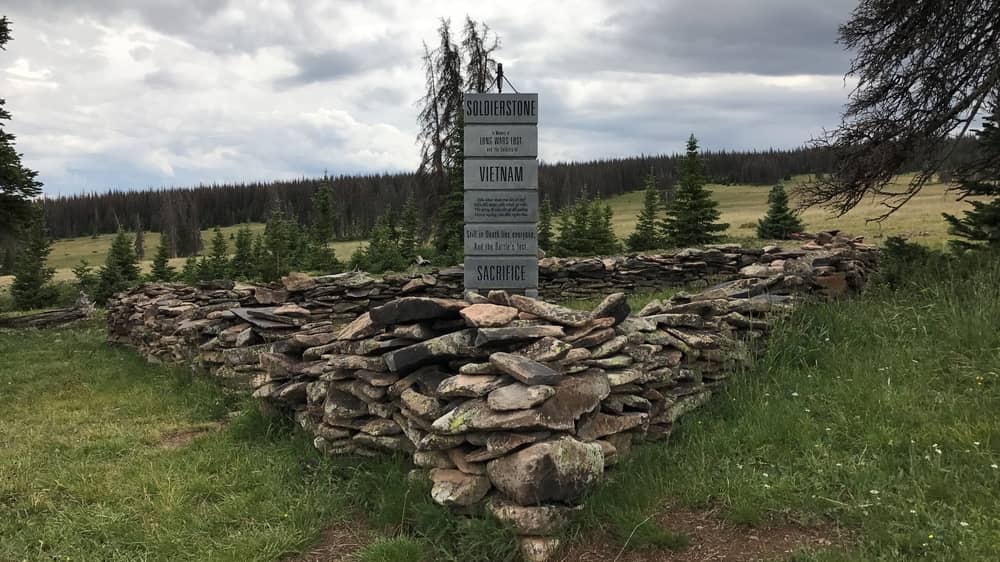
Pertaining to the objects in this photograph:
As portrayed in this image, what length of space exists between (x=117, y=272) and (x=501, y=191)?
1114 inches

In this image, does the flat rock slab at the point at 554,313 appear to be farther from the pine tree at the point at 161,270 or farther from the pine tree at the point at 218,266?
the pine tree at the point at 161,270

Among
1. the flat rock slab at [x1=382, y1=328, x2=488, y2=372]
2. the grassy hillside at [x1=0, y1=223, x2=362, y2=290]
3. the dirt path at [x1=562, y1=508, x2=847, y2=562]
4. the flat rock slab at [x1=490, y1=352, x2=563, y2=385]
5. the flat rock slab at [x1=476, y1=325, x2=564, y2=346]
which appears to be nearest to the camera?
the dirt path at [x1=562, y1=508, x2=847, y2=562]

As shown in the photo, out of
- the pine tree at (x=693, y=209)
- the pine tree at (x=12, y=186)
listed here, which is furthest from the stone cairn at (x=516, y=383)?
the pine tree at (x=693, y=209)

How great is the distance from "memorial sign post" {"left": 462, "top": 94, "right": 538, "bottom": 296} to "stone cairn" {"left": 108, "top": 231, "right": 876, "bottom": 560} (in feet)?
10.4

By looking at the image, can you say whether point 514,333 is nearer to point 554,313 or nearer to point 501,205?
point 554,313

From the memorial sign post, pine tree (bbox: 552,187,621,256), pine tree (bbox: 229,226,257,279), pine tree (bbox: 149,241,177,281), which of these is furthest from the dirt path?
pine tree (bbox: 149,241,177,281)

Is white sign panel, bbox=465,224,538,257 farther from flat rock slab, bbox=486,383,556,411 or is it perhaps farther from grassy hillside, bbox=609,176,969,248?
flat rock slab, bbox=486,383,556,411

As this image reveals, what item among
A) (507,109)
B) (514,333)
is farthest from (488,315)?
(507,109)

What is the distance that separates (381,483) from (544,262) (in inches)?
462

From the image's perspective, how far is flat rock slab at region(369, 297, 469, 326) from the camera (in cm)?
543

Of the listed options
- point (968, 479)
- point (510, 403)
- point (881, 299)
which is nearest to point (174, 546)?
point (510, 403)

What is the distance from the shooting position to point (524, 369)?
4.37 metres

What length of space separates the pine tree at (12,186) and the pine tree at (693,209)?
2376cm

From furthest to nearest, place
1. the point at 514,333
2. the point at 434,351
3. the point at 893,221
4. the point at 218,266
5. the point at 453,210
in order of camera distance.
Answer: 1. the point at 893,221
2. the point at 218,266
3. the point at 453,210
4. the point at 434,351
5. the point at 514,333
